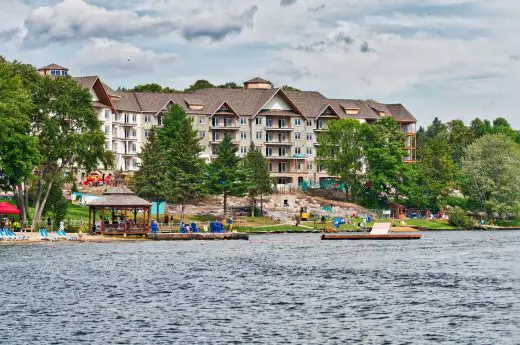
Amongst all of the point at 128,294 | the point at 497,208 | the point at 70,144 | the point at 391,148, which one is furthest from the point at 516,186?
the point at 128,294

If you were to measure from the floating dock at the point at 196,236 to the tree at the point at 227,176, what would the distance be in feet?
71.1

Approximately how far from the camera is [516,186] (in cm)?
14650

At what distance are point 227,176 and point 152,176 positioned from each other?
1081cm

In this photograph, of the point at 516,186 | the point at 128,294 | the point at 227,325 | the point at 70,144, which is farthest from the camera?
the point at 516,186

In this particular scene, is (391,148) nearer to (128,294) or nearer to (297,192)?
(297,192)

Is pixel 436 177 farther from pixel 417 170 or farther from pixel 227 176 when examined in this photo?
pixel 227 176

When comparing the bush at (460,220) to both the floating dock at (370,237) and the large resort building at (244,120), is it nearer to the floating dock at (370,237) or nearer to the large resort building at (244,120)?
the large resort building at (244,120)

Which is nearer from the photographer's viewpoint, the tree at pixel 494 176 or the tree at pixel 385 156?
the tree at pixel 494 176

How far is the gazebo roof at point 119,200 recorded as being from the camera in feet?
332

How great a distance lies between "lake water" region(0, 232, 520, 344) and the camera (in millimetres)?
42375

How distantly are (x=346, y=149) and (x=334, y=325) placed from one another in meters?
115

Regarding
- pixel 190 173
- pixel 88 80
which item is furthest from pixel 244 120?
pixel 190 173

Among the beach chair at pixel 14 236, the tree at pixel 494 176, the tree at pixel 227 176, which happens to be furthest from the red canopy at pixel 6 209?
the tree at pixel 494 176

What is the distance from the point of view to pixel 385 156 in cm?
15338
